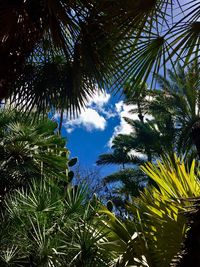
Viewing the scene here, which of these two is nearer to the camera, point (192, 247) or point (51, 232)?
point (192, 247)

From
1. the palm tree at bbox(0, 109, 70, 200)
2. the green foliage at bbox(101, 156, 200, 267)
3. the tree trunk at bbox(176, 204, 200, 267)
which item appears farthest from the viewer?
the palm tree at bbox(0, 109, 70, 200)

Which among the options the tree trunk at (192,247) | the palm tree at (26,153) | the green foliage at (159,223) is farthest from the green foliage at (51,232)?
the tree trunk at (192,247)

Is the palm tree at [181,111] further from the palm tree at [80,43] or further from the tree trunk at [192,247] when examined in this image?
the tree trunk at [192,247]

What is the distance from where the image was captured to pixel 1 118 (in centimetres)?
938

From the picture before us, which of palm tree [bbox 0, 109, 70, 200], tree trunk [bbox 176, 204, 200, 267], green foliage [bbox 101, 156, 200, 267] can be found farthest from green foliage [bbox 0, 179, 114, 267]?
tree trunk [bbox 176, 204, 200, 267]

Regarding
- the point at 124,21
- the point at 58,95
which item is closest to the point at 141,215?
the point at 124,21

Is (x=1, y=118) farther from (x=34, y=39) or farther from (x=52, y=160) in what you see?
(x=34, y=39)

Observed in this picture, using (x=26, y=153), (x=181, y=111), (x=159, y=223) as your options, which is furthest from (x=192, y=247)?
(x=181, y=111)

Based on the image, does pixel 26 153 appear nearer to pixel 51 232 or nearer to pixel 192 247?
pixel 51 232

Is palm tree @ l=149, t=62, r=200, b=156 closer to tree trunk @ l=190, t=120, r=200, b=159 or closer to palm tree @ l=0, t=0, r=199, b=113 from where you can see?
tree trunk @ l=190, t=120, r=200, b=159

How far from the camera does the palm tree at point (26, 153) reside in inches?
327

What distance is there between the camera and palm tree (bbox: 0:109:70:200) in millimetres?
8305

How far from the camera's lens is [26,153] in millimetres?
8617

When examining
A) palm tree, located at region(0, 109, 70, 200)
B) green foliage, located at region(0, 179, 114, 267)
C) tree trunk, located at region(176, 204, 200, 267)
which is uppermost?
palm tree, located at region(0, 109, 70, 200)
